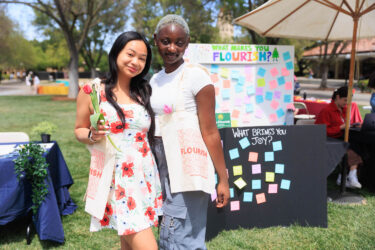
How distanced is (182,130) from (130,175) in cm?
43

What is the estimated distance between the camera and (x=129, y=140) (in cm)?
183

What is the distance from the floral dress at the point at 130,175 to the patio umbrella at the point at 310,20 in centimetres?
305

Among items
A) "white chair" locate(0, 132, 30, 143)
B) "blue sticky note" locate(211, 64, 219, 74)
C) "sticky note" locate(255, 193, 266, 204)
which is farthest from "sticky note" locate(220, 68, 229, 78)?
"white chair" locate(0, 132, 30, 143)

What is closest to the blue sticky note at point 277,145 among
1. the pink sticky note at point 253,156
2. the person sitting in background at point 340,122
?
the pink sticky note at point 253,156

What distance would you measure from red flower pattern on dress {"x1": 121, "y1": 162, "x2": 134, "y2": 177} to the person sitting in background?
3.74 metres

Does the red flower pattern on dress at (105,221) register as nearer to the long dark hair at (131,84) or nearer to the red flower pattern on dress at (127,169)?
the red flower pattern on dress at (127,169)

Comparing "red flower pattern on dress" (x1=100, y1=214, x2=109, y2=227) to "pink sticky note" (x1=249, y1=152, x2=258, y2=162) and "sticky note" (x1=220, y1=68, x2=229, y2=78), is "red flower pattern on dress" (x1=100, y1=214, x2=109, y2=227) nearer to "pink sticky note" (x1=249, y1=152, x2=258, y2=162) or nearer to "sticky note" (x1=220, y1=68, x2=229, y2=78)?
"pink sticky note" (x1=249, y1=152, x2=258, y2=162)

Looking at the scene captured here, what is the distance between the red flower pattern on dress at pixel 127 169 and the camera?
1814mm

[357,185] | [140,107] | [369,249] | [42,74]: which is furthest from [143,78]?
[42,74]

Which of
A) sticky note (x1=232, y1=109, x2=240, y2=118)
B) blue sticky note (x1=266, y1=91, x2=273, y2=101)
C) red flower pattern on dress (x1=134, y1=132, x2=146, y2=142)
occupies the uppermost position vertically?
blue sticky note (x1=266, y1=91, x2=273, y2=101)

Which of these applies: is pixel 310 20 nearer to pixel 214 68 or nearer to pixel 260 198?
pixel 214 68

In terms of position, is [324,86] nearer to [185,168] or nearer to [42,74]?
[185,168]

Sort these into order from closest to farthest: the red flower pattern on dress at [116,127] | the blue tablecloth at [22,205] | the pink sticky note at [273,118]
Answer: the red flower pattern on dress at [116,127], the blue tablecloth at [22,205], the pink sticky note at [273,118]

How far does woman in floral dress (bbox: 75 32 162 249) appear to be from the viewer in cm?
181
